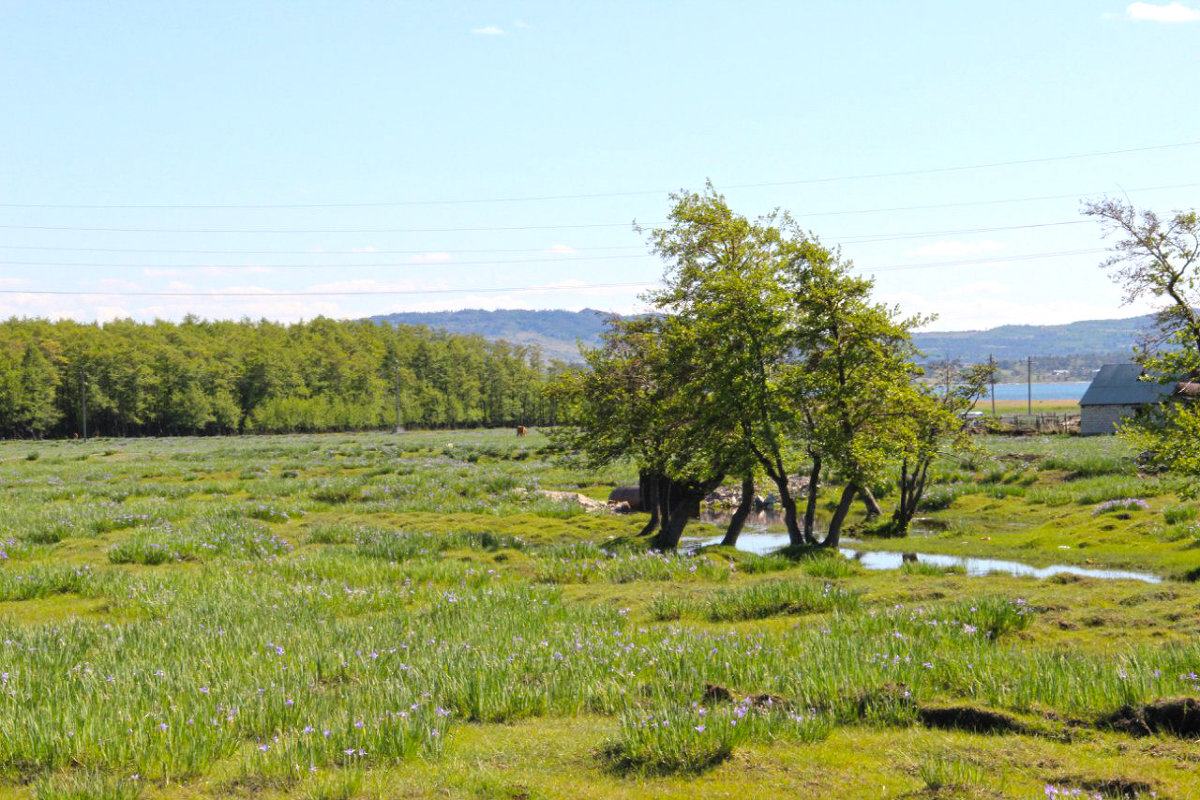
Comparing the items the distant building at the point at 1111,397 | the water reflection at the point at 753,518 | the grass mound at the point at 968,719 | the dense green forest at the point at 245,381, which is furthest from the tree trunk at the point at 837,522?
the dense green forest at the point at 245,381

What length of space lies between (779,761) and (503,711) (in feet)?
8.59

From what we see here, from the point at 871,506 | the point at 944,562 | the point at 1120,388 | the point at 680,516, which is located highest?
the point at 1120,388

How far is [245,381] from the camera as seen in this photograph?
139m

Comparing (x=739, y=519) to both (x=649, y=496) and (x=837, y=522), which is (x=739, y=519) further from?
(x=649, y=496)

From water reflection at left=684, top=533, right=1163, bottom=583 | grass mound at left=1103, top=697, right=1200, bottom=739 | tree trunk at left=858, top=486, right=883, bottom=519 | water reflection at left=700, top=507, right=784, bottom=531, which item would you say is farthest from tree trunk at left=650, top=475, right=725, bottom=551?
grass mound at left=1103, top=697, right=1200, bottom=739

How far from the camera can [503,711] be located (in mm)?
8039

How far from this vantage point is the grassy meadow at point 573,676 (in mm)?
6422

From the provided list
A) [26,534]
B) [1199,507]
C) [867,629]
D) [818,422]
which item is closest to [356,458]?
[26,534]

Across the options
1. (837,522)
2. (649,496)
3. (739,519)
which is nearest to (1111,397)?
(649,496)

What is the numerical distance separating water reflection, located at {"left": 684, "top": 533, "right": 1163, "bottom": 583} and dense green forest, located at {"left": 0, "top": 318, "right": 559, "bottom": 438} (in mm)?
85655

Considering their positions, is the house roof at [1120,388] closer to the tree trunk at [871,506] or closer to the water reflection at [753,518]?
the tree trunk at [871,506]

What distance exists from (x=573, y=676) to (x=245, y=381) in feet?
465

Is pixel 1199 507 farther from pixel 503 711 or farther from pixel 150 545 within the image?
pixel 150 545

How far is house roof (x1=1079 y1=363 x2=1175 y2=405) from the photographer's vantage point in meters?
63.1
